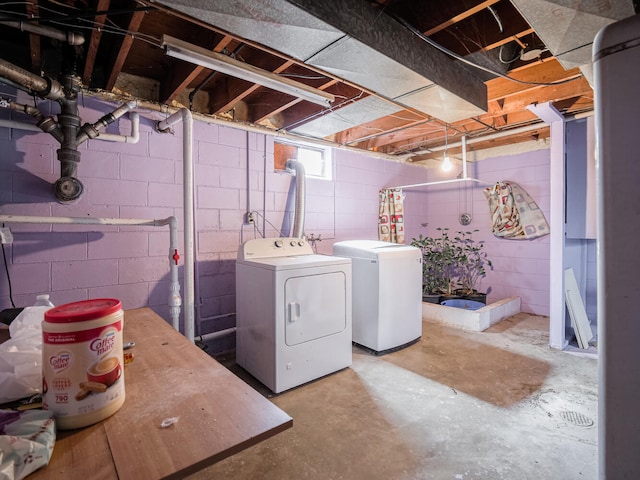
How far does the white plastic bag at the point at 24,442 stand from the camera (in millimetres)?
565

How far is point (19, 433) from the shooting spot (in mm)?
623

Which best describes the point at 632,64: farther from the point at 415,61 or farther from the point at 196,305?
the point at 196,305

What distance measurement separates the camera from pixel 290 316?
91.7 inches

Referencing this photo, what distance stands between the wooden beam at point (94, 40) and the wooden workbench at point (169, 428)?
170 cm

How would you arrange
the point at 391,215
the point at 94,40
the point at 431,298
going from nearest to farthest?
the point at 94,40 < the point at 431,298 < the point at 391,215

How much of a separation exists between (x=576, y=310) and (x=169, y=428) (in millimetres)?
3717

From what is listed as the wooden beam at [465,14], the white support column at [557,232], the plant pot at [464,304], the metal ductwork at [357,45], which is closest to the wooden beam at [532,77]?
the metal ductwork at [357,45]

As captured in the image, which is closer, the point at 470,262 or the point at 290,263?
the point at 290,263

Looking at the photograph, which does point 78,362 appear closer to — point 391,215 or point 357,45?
point 357,45

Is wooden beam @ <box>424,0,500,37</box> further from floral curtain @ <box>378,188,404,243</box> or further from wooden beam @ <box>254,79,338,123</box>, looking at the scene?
floral curtain @ <box>378,188,404,243</box>

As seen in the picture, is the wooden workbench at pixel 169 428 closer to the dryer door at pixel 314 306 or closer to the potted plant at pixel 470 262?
the dryer door at pixel 314 306

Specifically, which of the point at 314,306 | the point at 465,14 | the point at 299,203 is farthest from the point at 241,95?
the point at 314,306

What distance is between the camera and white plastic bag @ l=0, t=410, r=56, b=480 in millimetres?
565

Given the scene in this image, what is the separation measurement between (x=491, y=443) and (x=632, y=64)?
188cm
